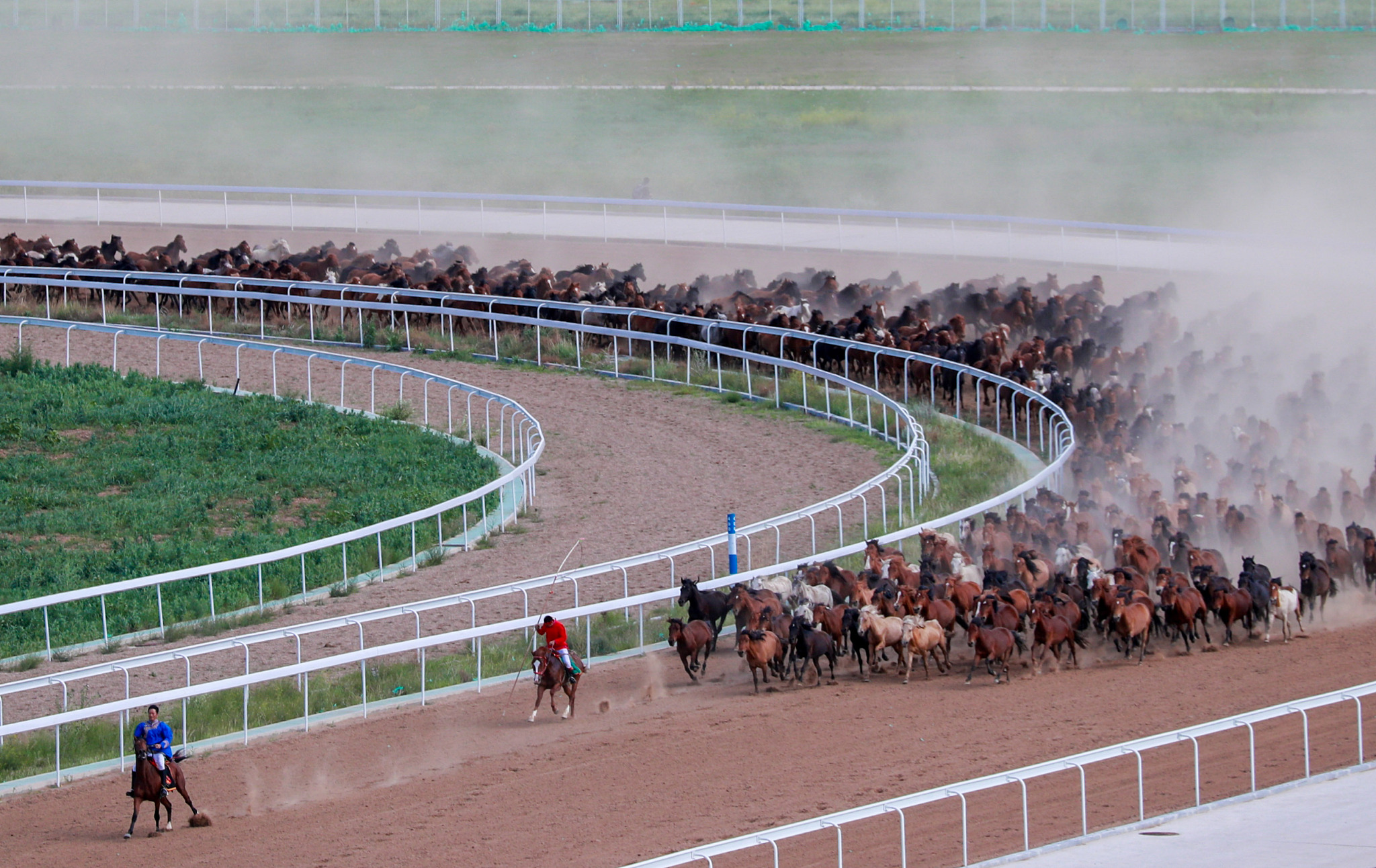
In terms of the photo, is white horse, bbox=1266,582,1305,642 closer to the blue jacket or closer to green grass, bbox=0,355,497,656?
green grass, bbox=0,355,497,656

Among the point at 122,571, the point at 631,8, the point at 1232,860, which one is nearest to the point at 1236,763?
the point at 1232,860

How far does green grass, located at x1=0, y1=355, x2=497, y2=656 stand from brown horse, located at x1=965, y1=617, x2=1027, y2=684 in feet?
21.5

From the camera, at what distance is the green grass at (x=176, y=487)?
16734mm

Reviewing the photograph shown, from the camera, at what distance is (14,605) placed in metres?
14.4

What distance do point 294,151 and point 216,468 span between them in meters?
35.8

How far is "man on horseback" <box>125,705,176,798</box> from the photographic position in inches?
428

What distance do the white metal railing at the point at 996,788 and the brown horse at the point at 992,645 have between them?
2.11m

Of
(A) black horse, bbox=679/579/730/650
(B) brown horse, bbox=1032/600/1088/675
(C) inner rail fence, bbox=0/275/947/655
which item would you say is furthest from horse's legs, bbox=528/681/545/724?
(B) brown horse, bbox=1032/600/1088/675

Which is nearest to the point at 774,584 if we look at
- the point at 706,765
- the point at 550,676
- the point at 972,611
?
the point at 972,611

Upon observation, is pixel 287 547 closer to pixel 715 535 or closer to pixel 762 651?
pixel 715 535

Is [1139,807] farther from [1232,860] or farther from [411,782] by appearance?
[411,782]

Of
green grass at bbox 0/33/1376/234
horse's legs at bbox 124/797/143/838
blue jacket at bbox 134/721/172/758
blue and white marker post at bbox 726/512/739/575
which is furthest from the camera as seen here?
green grass at bbox 0/33/1376/234

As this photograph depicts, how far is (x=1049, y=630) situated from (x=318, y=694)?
5.59 m

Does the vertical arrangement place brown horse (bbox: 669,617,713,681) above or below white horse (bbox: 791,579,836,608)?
below
